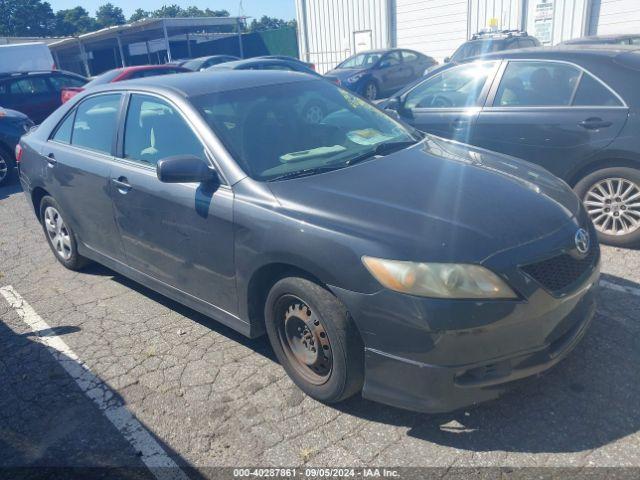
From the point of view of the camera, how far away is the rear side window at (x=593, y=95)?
4.73 meters

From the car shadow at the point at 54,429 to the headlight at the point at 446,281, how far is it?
4.40ft

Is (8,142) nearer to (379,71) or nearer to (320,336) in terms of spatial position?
(320,336)

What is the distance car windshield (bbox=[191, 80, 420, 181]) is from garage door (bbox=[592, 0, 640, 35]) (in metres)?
15.3

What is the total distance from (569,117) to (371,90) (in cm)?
1173

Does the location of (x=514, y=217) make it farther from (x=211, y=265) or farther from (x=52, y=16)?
(x=52, y=16)

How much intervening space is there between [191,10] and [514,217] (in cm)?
10806

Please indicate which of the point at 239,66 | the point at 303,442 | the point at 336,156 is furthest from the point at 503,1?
the point at 303,442

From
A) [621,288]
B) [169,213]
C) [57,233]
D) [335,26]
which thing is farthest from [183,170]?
[335,26]

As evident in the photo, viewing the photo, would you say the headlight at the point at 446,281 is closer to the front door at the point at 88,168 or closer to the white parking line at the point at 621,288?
the white parking line at the point at 621,288

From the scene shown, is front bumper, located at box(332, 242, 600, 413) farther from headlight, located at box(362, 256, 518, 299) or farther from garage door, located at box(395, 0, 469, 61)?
garage door, located at box(395, 0, 469, 61)

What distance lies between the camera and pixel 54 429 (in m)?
3.10

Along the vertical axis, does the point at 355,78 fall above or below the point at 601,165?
below

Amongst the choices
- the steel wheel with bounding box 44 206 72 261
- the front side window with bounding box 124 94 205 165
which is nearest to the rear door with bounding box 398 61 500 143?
the front side window with bounding box 124 94 205 165

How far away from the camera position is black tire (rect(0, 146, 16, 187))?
30.8ft
